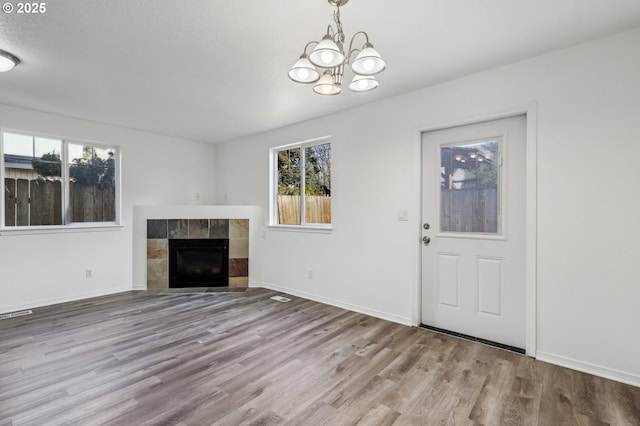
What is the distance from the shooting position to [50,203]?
413 cm

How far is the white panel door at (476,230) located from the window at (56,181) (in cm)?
456

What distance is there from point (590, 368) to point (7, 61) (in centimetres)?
522

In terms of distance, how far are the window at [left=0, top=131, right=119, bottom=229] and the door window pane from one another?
469 centimetres

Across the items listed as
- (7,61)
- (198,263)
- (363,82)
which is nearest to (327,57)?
(363,82)

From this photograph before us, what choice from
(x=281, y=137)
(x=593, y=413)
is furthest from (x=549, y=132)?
(x=281, y=137)

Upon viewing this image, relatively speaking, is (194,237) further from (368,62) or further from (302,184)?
(368,62)

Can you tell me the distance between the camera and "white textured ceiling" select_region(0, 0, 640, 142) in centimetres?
193

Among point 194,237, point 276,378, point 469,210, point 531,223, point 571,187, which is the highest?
point 571,187

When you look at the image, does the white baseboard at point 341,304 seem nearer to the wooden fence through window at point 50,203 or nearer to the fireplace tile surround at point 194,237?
the fireplace tile surround at point 194,237

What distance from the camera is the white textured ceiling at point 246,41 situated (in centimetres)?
193

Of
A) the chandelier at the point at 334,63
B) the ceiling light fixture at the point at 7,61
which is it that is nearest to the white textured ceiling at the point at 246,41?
the ceiling light fixture at the point at 7,61

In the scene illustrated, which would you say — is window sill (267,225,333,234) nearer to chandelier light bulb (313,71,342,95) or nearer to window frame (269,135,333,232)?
window frame (269,135,333,232)

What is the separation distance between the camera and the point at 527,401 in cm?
199

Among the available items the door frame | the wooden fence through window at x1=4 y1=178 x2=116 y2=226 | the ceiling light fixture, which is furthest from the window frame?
the ceiling light fixture
